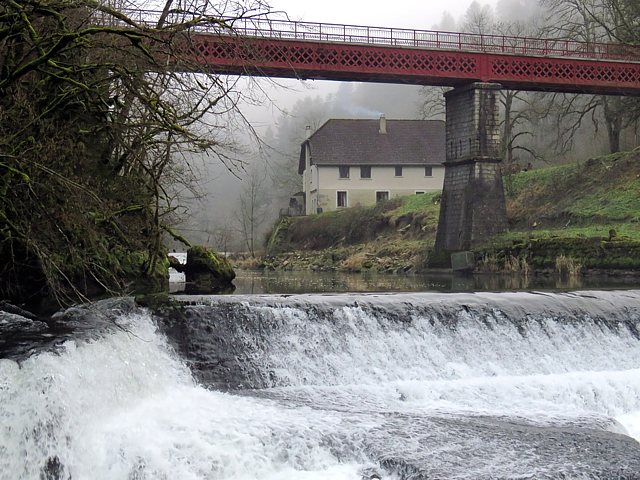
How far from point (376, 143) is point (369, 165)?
7.29 ft

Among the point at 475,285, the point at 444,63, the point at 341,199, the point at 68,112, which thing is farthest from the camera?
the point at 341,199

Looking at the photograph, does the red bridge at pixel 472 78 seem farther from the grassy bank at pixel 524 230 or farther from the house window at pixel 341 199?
the house window at pixel 341 199

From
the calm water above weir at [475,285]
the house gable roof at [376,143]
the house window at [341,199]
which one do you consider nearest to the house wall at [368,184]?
the house window at [341,199]

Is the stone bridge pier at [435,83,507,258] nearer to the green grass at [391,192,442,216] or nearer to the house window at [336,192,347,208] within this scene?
the green grass at [391,192,442,216]

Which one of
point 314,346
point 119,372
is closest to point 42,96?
point 119,372

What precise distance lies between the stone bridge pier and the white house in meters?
20.3

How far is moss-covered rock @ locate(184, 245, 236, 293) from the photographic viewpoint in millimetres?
21359

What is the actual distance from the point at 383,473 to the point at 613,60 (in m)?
28.7

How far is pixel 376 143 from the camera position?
54656mm

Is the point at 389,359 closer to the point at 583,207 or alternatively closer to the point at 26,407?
the point at 26,407

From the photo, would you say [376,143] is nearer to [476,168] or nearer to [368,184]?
[368,184]

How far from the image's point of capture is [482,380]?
11922 mm

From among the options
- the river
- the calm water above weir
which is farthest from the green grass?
Answer: the river

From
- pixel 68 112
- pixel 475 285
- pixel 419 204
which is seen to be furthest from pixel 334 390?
pixel 419 204
